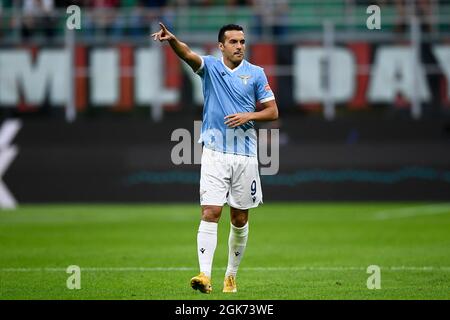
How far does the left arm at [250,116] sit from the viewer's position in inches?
444

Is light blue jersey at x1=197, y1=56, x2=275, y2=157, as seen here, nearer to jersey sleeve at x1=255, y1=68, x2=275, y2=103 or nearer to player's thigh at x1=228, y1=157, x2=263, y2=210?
jersey sleeve at x1=255, y1=68, x2=275, y2=103

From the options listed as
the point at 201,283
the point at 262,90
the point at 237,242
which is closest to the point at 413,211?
the point at 237,242

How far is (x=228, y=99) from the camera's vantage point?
11.5 m

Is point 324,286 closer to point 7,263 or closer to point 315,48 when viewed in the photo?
point 7,263

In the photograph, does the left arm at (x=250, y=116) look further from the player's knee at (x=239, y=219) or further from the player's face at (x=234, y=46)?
the player's knee at (x=239, y=219)

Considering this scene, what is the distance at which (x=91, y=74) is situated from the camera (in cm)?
2720

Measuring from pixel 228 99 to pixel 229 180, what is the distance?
0.86m

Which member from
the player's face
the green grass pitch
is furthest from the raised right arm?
the green grass pitch

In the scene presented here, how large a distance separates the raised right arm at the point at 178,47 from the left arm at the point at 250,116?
0.71 metres

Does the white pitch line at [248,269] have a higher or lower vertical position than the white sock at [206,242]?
lower

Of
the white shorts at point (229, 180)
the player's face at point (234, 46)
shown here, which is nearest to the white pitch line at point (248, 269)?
the white shorts at point (229, 180)
